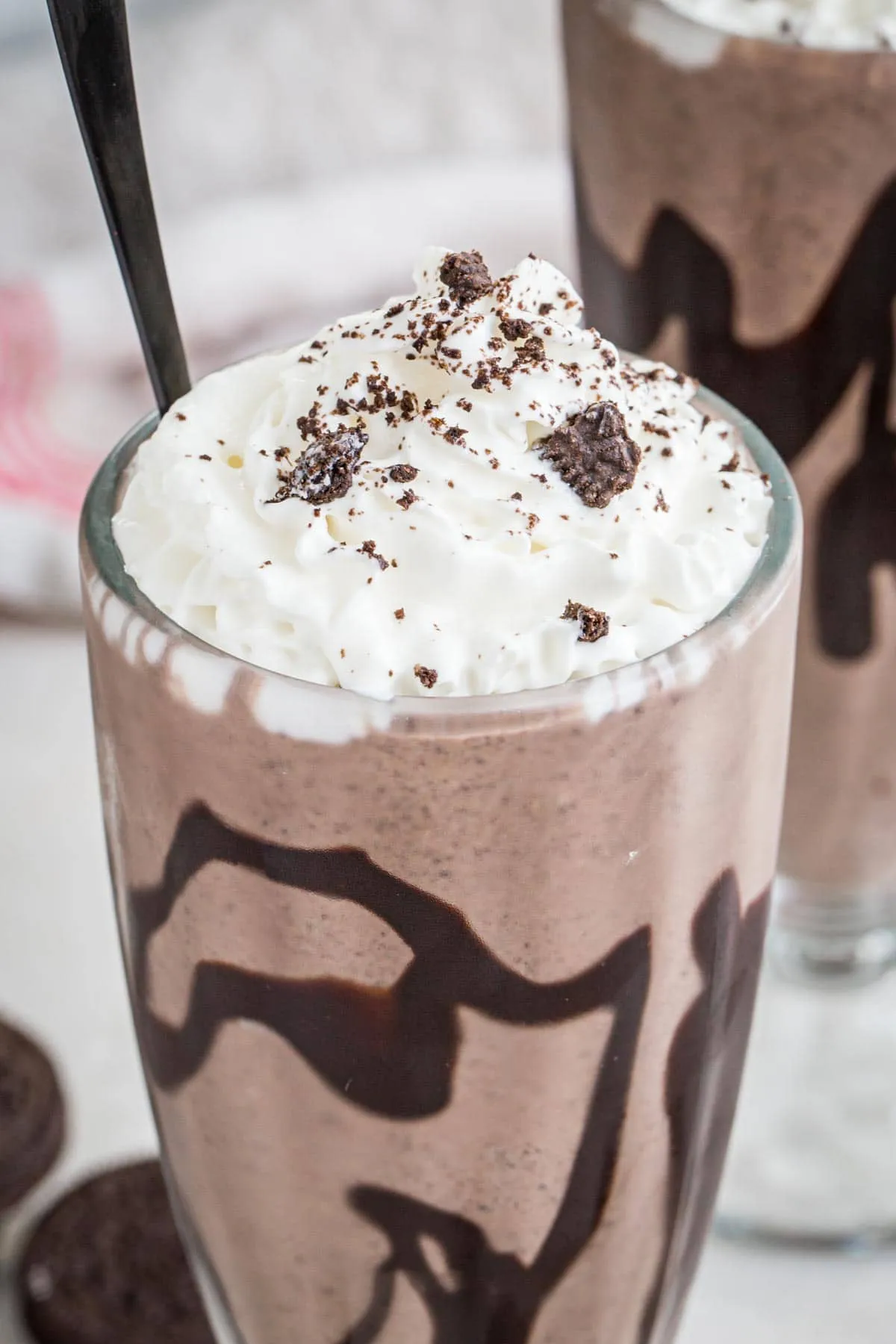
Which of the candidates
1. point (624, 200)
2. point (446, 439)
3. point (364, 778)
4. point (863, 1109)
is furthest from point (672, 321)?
point (863, 1109)

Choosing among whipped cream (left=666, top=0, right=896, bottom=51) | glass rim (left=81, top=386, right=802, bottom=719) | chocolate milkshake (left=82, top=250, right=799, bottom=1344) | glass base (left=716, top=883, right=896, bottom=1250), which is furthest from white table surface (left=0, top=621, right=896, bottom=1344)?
whipped cream (left=666, top=0, right=896, bottom=51)

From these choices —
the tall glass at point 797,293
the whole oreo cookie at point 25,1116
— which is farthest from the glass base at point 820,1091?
the whole oreo cookie at point 25,1116

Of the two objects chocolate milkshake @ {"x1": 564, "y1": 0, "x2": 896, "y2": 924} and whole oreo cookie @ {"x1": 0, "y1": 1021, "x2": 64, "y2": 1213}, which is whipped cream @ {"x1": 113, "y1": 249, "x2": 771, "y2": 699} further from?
whole oreo cookie @ {"x1": 0, "y1": 1021, "x2": 64, "y2": 1213}

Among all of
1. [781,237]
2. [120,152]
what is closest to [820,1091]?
[781,237]

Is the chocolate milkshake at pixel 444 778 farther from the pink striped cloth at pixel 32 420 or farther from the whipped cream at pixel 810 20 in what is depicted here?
the pink striped cloth at pixel 32 420

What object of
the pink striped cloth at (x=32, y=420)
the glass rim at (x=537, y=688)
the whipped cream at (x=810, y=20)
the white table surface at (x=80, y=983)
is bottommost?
the white table surface at (x=80, y=983)

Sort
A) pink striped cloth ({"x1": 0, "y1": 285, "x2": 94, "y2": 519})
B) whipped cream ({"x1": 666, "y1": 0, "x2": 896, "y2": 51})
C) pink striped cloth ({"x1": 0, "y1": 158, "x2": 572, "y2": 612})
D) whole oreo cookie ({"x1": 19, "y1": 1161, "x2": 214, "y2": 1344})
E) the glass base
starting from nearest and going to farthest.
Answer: whipped cream ({"x1": 666, "y1": 0, "x2": 896, "y2": 51}) < whole oreo cookie ({"x1": 19, "y1": 1161, "x2": 214, "y2": 1344}) < the glass base < pink striped cloth ({"x1": 0, "y1": 285, "x2": 94, "y2": 519}) < pink striped cloth ({"x1": 0, "y1": 158, "x2": 572, "y2": 612})
